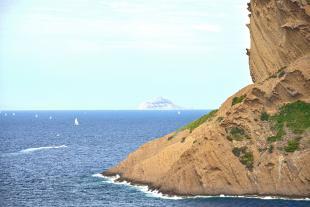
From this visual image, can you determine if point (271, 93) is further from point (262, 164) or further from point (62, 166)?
point (62, 166)

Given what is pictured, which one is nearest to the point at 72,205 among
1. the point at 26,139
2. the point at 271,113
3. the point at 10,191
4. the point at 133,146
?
the point at 10,191

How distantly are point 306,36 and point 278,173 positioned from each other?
76.2 ft

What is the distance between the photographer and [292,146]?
82250 mm

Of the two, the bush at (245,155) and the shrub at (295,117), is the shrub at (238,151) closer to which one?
the bush at (245,155)

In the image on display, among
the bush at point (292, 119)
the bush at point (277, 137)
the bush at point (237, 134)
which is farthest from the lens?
the bush at point (237, 134)

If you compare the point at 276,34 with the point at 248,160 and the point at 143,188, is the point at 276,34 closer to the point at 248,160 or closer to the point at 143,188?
the point at 248,160

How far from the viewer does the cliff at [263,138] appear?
3172 inches

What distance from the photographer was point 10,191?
3433 inches

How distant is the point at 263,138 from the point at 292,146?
5.13m

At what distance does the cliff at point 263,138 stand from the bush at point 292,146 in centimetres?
14

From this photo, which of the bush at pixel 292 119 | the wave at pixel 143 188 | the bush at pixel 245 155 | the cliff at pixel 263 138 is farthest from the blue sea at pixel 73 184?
the bush at pixel 292 119

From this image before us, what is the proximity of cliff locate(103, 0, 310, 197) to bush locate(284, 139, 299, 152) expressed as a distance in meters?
0.14

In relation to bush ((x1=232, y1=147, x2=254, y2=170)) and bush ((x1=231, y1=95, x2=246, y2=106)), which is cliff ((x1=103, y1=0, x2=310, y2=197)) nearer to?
bush ((x1=232, y1=147, x2=254, y2=170))

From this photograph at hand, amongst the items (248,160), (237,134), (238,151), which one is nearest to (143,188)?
(238,151)
